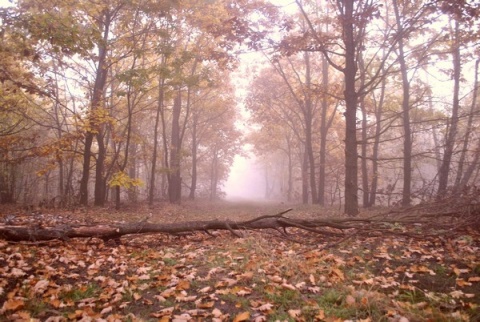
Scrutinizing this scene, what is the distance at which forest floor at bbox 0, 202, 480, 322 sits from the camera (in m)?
3.53

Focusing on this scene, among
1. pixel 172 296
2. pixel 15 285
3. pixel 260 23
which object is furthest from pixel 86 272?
pixel 260 23

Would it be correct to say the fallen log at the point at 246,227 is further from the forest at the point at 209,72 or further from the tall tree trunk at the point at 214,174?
the tall tree trunk at the point at 214,174

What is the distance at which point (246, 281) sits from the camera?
15.1ft

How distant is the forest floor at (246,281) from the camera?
3.53 meters

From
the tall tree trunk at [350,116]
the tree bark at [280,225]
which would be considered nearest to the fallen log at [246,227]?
the tree bark at [280,225]

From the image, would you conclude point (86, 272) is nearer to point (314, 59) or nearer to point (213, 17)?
point (213, 17)

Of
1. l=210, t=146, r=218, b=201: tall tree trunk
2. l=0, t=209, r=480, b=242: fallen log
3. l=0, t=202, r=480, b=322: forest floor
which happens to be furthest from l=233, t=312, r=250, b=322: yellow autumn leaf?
l=210, t=146, r=218, b=201: tall tree trunk

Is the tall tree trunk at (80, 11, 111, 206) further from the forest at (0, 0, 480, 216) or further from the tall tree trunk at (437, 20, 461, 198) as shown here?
the tall tree trunk at (437, 20, 461, 198)

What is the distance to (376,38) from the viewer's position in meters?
17.4

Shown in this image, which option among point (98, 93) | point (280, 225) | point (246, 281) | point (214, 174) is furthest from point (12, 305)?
point (214, 174)

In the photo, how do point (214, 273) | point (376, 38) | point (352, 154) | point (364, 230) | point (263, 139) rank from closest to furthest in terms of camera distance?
point (214, 273) → point (364, 230) → point (352, 154) → point (376, 38) → point (263, 139)

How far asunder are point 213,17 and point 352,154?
33.2 ft

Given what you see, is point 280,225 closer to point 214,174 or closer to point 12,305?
point 12,305

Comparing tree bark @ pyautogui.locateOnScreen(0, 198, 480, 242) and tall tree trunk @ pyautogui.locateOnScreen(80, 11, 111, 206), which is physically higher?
tall tree trunk @ pyautogui.locateOnScreen(80, 11, 111, 206)
